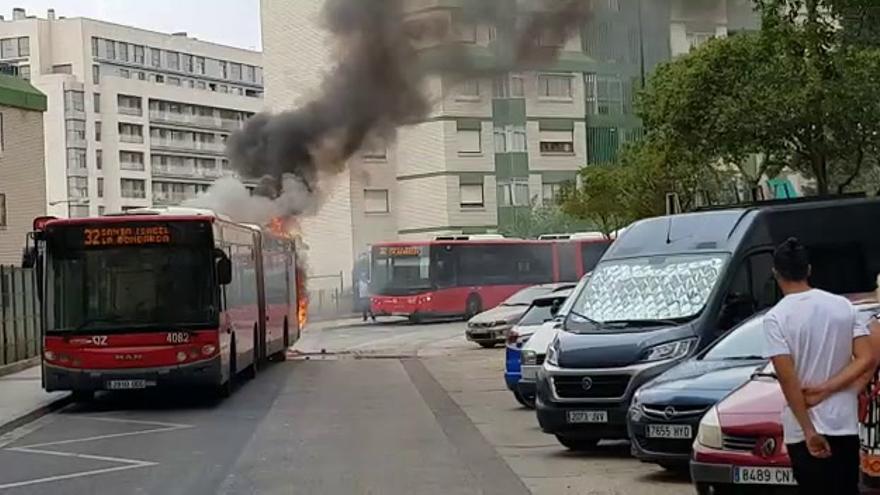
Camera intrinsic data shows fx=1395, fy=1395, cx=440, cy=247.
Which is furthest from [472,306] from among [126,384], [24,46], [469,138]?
[24,46]

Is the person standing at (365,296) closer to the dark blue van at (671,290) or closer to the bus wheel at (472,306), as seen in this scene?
the bus wheel at (472,306)

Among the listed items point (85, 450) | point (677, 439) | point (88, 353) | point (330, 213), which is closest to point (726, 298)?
point (677, 439)

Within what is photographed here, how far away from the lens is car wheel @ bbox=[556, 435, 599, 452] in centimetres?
1400

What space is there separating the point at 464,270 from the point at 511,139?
15691 mm

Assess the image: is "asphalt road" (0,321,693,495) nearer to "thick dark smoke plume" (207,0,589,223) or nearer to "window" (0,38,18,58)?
"thick dark smoke plume" (207,0,589,223)

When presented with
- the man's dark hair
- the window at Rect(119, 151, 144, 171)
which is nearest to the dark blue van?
the man's dark hair

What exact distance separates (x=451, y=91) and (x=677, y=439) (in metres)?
16.2

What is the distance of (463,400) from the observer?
21.2 m

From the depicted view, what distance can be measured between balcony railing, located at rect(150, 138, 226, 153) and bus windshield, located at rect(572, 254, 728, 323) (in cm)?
9710

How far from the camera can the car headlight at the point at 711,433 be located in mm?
8820

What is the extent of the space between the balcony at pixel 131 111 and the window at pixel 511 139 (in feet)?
166

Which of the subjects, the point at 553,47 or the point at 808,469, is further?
the point at 553,47

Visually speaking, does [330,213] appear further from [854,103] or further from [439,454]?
[439,454]

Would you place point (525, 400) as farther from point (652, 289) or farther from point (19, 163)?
point (19, 163)
